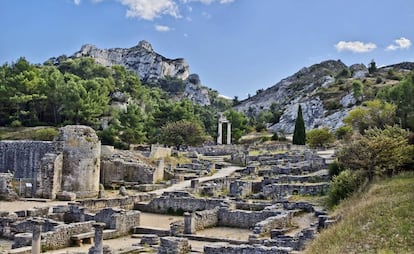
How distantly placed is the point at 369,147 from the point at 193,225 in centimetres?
887

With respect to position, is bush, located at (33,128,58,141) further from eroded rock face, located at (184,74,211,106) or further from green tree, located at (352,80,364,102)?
eroded rock face, located at (184,74,211,106)

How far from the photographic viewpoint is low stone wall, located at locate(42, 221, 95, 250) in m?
18.5

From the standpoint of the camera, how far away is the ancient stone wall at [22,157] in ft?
119

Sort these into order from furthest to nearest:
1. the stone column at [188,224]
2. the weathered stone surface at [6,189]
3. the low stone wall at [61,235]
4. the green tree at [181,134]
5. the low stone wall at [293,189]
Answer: the green tree at [181,134] < the weathered stone surface at [6,189] < the low stone wall at [293,189] < the stone column at [188,224] < the low stone wall at [61,235]

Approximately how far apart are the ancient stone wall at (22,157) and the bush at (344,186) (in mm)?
20800

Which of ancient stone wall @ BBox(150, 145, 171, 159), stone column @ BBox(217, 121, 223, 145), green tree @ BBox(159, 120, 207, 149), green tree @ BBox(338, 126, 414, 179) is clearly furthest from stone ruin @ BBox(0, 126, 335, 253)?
stone column @ BBox(217, 121, 223, 145)

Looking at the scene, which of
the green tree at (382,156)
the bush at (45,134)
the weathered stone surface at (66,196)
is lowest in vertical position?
the weathered stone surface at (66,196)

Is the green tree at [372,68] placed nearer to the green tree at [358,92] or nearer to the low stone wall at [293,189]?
the green tree at [358,92]

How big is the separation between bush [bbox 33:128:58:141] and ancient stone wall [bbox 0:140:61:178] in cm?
1896

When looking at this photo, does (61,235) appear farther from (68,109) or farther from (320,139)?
(320,139)

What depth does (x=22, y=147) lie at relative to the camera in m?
36.9

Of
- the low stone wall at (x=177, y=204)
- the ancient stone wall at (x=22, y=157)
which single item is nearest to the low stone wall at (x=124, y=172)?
the ancient stone wall at (x=22, y=157)

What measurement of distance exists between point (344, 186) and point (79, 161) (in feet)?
58.3

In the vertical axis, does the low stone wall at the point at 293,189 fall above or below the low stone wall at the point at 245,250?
above
